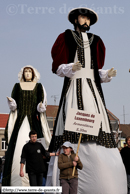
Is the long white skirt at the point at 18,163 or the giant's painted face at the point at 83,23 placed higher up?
the giant's painted face at the point at 83,23

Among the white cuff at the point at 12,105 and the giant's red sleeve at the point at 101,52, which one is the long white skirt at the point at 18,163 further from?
the giant's red sleeve at the point at 101,52

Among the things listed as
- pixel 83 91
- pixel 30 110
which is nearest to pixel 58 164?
pixel 83 91

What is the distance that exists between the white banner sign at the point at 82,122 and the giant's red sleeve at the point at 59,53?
3.23ft

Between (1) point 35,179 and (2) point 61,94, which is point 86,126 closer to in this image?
(2) point 61,94

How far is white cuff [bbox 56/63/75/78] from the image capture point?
5.35 meters

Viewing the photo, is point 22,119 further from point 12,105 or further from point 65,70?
point 65,70

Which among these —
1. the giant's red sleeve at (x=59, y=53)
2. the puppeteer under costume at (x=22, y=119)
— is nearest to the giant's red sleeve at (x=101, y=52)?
the giant's red sleeve at (x=59, y=53)

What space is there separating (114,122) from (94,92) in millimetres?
44453

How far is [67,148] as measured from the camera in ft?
16.4

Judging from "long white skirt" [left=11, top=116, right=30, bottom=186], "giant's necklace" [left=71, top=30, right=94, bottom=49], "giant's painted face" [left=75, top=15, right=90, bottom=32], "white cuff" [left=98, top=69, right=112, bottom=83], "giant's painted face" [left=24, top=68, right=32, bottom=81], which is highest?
"giant's painted face" [left=75, top=15, right=90, bottom=32]

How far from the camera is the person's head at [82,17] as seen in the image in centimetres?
593

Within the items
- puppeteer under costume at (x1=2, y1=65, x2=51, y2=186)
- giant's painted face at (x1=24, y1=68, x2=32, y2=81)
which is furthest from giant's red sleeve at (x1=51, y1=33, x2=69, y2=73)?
giant's painted face at (x1=24, y1=68, x2=32, y2=81)

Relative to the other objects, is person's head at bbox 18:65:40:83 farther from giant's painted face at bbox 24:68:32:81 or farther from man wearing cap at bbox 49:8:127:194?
man wearing cap at bbox 49:8:127:194

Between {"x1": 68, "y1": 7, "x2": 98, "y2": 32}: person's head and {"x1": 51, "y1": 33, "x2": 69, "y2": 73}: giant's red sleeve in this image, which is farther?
{"x1": 68, "y1": 7, "x2": 98, "y2": 32}: person's head
